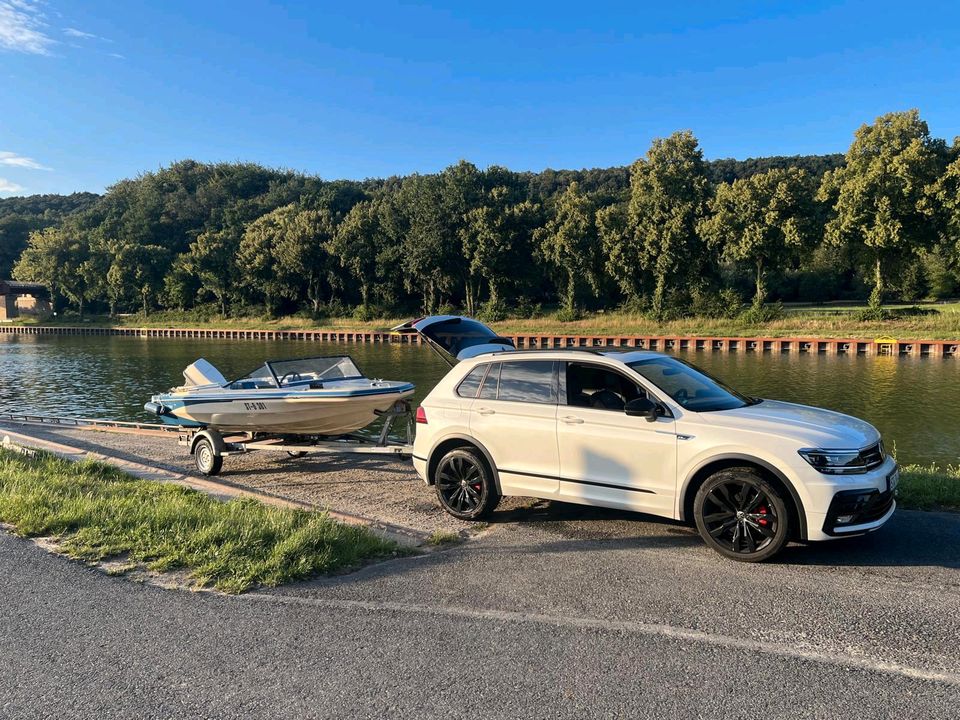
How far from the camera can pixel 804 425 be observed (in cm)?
589

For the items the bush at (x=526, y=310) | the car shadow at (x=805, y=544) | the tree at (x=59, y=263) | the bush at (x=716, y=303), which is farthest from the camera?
the tree at (x=59, y=263)

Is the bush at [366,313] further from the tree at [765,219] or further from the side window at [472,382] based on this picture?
the side window at [472,382]

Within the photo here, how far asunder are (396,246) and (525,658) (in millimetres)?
70095

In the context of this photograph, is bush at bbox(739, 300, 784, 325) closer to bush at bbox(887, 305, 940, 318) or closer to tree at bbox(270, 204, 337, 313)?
bush at bbox(887, 305, 940, 318)

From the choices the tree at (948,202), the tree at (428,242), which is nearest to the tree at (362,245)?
the tree at (428,242)

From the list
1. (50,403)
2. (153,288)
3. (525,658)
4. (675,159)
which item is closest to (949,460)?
(525,658)

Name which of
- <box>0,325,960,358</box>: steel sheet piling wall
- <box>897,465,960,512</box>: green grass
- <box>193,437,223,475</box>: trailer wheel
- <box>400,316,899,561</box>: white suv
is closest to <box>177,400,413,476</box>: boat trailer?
<box>193,437,223,475</box>: trailer wheel

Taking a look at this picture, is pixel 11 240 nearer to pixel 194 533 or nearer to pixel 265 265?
pixel 265 265

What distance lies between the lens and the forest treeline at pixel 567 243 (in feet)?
146

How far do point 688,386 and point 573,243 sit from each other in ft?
172

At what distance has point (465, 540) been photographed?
685cm

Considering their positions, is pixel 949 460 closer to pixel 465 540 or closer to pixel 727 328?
pixel 465 540

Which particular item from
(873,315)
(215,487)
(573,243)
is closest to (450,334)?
(215,487)

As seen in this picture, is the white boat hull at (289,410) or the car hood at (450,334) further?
the car hood at (450,334)
